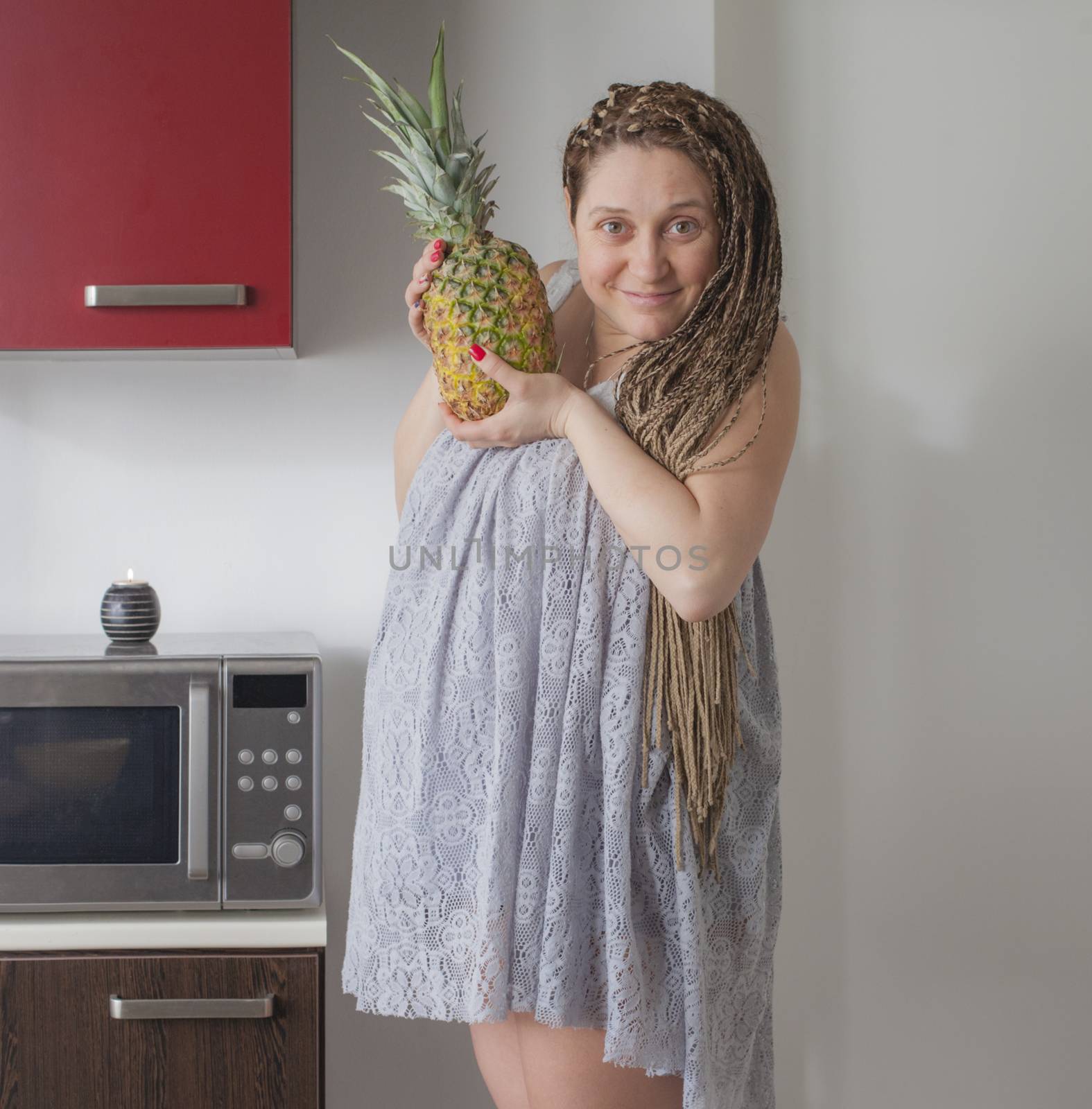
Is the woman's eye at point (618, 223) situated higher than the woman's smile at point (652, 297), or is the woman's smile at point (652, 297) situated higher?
the woman's eye at point (618, 223)

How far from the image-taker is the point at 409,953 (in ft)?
3.28

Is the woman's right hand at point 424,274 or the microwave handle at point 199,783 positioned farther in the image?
the microwave handle at point 199,783

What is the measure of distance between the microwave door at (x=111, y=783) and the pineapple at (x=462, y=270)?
55cm

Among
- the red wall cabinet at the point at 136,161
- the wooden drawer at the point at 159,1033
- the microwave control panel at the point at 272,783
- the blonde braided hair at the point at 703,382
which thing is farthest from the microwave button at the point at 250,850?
the red wall cabinet at the point at 136,161

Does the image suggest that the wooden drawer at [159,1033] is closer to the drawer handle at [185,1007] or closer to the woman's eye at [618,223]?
the drawer handle at [185,1007]

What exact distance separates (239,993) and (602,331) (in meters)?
0.88

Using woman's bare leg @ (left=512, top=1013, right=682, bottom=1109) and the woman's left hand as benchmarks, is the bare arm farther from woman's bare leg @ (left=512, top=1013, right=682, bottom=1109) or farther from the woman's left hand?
woman's bare leg @ (left=512, top=1013, right=682, bottom=1109)

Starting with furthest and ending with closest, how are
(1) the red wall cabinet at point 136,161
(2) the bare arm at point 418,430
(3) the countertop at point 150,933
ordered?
(1) the red wall cabinet at point 136,161
(3) the countertop at point 150,933
(2) the bare arm at point 418,430

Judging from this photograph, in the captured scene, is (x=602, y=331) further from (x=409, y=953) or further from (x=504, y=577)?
(x=409, y=953)

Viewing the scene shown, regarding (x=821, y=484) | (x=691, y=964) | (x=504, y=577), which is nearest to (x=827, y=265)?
(x=821, y=484)

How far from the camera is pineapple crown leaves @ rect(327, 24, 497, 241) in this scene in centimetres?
102

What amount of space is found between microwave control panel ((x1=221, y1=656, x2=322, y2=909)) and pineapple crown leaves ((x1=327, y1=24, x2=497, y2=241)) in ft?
1.88

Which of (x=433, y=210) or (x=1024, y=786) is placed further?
(x=1024, y=786)

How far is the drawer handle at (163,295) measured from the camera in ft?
4.57
